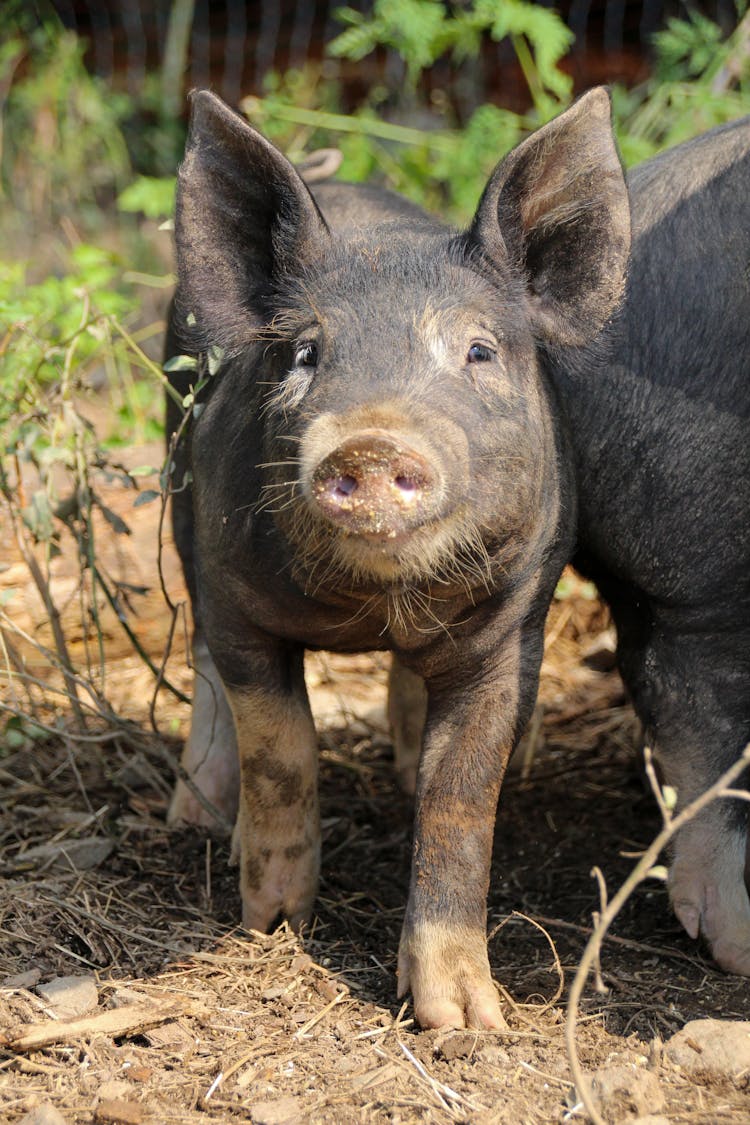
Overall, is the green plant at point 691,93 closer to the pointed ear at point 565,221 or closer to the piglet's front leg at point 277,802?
the pointed ear at point 565,221

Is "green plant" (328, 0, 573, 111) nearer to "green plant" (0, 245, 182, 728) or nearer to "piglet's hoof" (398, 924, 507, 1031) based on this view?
"green plant" (0, 245, 182, 728)

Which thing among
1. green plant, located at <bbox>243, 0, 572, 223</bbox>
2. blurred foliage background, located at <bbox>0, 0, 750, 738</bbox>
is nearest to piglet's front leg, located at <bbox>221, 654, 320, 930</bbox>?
blurred foliage background, located at <bbox>0, 0, 750, 738</bbox>

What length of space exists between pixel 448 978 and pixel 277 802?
78cm

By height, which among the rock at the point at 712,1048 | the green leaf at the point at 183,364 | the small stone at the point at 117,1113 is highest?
the green leaf at the point at 183,364

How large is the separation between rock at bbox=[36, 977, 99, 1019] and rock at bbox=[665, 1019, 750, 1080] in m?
1.46

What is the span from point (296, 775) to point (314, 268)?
1.46 metres

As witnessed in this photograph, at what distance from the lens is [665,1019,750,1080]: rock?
3.36m

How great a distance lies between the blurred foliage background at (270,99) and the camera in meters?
7.73

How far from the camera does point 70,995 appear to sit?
379 cm

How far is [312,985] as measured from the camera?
4039mm

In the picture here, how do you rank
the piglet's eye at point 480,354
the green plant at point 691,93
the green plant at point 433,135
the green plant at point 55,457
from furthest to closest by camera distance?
the green plant at point 433,135
the green plant at point 691,93
the green plant at point 55,457
the piglet's eye at point 480,354

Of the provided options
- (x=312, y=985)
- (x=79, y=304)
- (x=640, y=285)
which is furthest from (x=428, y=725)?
(x=79, y=304)

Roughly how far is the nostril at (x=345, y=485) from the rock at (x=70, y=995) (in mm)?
1580

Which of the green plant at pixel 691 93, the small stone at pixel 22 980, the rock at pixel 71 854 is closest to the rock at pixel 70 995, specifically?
the small stone at pixel 22 980
